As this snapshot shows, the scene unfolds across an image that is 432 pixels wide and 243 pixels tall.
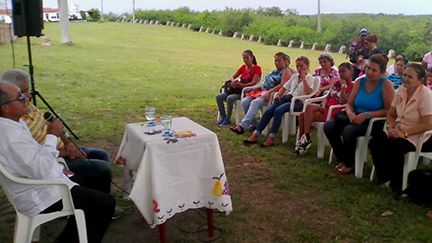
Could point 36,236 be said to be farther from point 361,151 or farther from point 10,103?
point 361,151

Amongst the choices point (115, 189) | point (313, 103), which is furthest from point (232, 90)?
point (115, 189)

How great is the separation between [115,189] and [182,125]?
1.10 meters

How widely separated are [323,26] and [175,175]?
23.7 m

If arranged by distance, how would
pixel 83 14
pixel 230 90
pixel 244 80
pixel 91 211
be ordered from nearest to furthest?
pixel 91 211 → pixel 244 80 → pixel 230 90 → pixel 83 14

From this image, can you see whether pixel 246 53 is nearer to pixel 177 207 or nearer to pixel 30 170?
pixel 177 207

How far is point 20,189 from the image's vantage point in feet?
7.60

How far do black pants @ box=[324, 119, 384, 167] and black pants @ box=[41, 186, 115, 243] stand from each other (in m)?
2.54

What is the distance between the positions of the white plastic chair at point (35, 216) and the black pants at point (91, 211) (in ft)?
0.14

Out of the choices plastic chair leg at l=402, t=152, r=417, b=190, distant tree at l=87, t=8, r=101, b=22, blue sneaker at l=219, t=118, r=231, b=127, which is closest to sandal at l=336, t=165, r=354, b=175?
plastic chair leg at l=402, t=152, r=417, b=190

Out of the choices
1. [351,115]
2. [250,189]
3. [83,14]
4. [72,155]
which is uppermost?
[83,14]

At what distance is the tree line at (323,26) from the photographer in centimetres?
1869

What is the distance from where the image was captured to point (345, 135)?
13.7 ft

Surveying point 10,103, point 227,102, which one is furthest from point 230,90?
point 10,103

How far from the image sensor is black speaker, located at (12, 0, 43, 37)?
690 cm
